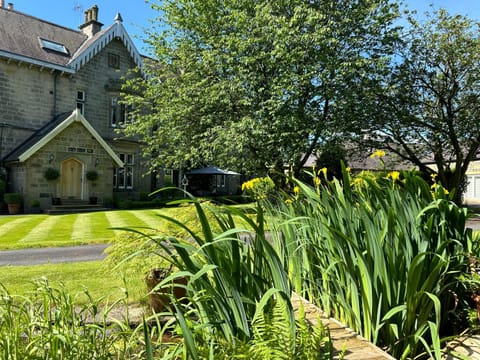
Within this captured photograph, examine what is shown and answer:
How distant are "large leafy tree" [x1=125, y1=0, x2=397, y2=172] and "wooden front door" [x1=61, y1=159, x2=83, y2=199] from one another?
532 centimetres

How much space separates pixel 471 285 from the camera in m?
2.87

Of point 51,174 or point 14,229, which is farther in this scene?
point 51,174

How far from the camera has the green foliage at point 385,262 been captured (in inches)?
88.4

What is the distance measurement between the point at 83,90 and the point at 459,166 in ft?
78.1

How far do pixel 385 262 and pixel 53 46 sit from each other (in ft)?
83.8

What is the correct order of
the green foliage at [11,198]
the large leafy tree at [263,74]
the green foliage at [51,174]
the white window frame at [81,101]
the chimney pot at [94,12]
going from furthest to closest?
1. the chimney pot at [94,12]
2. the white window frame at [81,101]
3. the green foliage at [51,174]
4. the green foliage at [11,198]
5. the large leafy tree at [263,74]

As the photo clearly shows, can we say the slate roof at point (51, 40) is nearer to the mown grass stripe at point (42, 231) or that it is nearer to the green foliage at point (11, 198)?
the green foliage at point (11, 198)

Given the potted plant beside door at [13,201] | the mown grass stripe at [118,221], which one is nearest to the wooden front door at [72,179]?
the potted plant beside door at [13,201]

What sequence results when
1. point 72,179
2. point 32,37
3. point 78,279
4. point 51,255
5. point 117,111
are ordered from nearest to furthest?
point 78,279, point 51,255, point 72,179, point 32,37, point 117,111

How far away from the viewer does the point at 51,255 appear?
26.9ft

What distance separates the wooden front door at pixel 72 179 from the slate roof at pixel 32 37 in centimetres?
612

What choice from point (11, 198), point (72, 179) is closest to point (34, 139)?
point (72, 179)

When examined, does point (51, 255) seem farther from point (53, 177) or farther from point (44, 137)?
point (44, 137)

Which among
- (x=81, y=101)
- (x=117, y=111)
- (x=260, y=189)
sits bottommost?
(x=260, y=189)
